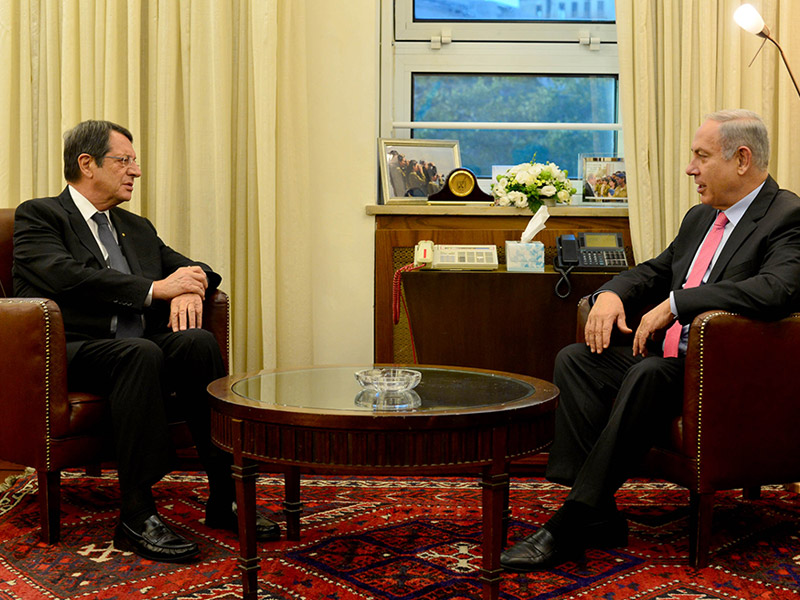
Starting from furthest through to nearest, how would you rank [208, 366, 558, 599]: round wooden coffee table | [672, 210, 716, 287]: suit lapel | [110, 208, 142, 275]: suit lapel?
[110, 208, 142, 275]: suit lapel < [672, 210, 716, 287]: suit lapel < [208, 366, 558, 599]: round wooden coffee table

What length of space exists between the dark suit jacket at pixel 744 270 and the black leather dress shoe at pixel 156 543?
1.51m

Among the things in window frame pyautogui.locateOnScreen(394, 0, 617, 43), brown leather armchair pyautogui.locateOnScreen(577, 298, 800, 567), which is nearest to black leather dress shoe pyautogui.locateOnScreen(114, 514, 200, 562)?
brown leather armchair pyautogui.locateOnScreen(577, 298, 800, 567)

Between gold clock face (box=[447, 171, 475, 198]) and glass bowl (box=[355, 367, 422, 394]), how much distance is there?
1803 mm

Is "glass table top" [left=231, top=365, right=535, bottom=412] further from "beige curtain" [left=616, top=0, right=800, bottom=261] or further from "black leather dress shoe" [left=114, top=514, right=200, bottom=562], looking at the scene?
"beige curtain" [left=616, top=0, right=800, bottom=261]

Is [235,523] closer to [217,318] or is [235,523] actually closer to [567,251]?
[217,318]

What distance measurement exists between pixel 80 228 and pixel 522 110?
223 centimetres

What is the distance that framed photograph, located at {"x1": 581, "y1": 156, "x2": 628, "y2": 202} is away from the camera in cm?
388

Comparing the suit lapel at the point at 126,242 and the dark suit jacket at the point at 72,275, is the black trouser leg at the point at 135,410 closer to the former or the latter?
the dark suit jacket at the point at 72,275

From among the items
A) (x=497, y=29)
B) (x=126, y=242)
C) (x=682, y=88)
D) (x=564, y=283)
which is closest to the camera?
(x=126, y=242)

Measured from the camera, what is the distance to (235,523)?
2.49 meters

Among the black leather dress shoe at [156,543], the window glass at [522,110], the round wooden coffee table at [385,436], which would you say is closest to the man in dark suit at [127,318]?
the black leather dress shoe at [156,543]

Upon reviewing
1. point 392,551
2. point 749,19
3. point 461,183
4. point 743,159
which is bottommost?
point 392,551

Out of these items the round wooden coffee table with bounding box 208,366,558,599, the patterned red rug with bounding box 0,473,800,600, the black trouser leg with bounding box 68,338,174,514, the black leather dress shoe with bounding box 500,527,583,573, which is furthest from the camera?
the black trouser leg with bounding box 68,338,174,514

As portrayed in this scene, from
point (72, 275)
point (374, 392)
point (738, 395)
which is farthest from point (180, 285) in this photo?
point (738, 395)
